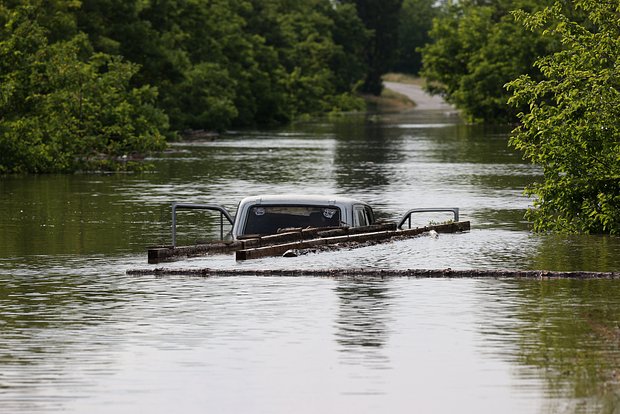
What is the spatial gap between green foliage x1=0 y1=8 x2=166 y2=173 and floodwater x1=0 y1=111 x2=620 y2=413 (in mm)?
18764

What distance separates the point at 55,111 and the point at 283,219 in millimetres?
33849

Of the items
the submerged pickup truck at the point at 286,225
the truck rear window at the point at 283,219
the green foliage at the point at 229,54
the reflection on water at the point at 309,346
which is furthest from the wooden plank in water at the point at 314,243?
the green foliage at the point at 229,54

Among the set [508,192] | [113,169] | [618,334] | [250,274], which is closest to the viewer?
[618,334]

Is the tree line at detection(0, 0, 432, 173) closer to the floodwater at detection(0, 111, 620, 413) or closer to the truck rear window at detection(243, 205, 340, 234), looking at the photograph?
the floodwater at detection(0, 111, 620, 413)

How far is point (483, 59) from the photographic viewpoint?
399ft

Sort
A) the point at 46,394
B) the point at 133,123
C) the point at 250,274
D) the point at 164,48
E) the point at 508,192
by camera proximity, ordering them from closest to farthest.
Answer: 1. the point at 46,394
2. the point at 250,274
3. the point at 508,192
4. the point at 133,123
5. the point at 164,48

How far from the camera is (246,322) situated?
16.7 m

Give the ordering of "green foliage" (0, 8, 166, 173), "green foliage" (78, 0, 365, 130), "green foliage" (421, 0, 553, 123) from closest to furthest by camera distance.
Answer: "green foliage" (0, 8, 166, 173) < "green foliage" (78, 0, 365, 130) < "green foliage" (421, 0, 553, 123)

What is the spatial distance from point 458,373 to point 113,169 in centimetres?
4442

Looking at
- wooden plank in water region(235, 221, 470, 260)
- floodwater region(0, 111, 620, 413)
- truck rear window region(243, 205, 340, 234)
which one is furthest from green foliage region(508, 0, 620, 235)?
truck rear window region(243, 205, 340, 234)

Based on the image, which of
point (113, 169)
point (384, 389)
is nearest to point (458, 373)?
point (384, 389)

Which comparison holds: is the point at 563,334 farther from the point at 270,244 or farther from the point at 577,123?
the point at 577,123

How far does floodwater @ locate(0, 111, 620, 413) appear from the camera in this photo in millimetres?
12586

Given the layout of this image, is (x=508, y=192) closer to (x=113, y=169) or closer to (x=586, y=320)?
(x=113, y=169)
